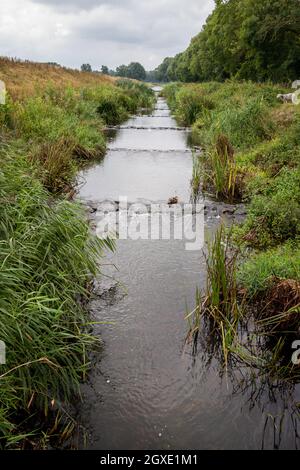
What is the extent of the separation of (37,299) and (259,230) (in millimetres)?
4071

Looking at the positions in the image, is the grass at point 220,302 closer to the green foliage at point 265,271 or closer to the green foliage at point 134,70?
the green foliage at point 265,271

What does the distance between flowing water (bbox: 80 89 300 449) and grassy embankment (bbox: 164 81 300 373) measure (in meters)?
0.40

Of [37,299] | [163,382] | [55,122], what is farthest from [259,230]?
[55,122]

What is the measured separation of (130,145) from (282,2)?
722 inches

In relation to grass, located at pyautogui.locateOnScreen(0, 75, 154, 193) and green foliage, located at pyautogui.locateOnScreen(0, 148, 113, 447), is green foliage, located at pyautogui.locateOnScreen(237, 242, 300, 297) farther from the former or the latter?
grass, located at pyautogui.locateOnScreen(0, 75, 154, 193)

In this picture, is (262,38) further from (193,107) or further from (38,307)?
(38,307)

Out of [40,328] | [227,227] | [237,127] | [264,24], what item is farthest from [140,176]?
[264,24]

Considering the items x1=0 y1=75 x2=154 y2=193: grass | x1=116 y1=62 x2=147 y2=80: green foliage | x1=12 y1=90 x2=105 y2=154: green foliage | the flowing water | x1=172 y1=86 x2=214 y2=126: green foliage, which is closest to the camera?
the flowing water

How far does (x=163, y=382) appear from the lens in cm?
388

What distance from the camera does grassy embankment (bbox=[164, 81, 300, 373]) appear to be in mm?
4383

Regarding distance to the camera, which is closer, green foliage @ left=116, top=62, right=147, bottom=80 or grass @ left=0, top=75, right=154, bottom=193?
grass @ left=0, top=75, right=154, bottom=193

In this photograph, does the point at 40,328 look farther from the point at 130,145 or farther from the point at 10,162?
the point at 130,145

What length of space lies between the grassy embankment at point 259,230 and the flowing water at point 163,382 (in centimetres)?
40

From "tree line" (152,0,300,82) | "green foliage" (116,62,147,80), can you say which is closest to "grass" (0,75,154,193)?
"tree line" (152,0,300,82)
